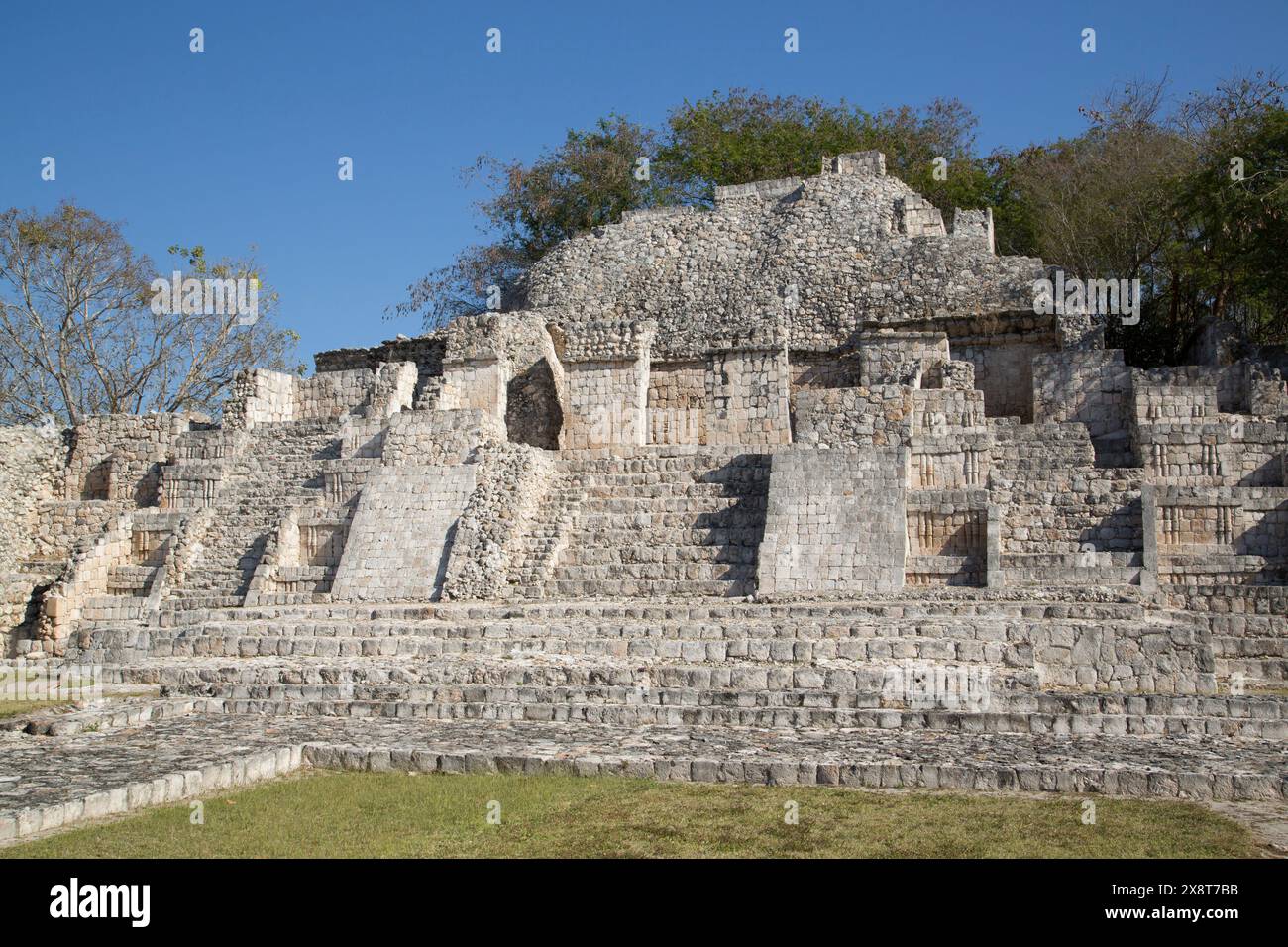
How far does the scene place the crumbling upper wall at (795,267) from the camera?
2375 cm

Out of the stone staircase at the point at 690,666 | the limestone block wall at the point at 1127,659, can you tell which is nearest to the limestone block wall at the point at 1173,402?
the stone staircase at the point at 690,666

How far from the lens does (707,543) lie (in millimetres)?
16344

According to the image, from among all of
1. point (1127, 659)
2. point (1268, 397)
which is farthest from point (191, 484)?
point (1268, 397)

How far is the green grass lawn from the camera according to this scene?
6.16m

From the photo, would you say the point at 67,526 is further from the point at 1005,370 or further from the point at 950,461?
the point at 1005,370

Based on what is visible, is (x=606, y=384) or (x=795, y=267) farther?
(x=795, y=267)

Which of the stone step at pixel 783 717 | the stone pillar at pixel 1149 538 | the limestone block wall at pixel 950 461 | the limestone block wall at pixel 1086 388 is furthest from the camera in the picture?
the limestone block wall at pixel 1086 388

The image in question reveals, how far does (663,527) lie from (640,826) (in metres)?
10.1

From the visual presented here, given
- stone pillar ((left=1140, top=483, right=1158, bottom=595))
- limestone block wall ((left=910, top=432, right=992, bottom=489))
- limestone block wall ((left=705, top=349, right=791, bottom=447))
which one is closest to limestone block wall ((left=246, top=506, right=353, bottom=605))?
limestone block wall ((left=705, top=349, right=791, bottom=447))

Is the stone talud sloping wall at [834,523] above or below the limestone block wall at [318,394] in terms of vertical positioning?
below

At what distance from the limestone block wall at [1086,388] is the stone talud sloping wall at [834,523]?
4867 millimetres

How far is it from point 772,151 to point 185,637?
24352 mm

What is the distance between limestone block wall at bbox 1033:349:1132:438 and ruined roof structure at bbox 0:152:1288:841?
0.06 meters

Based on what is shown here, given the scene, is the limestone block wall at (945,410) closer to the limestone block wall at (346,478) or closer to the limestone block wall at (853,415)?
the limestone block wall at (853,415)
